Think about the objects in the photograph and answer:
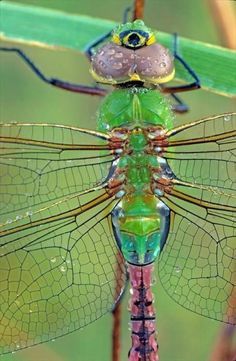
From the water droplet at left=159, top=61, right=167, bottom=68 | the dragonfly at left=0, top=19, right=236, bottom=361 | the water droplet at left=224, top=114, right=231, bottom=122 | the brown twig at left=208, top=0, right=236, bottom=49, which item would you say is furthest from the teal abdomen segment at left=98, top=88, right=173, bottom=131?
the brown twig at left=208, top=0, right=236, bottom=49

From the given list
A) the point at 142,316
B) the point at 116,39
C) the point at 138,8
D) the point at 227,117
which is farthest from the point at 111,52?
the point at 142,316

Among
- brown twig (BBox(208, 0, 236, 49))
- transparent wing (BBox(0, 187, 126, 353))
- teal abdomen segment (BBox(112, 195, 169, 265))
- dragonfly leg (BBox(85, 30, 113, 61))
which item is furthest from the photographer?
brown twig (BBox(208, 0, 236, 49))

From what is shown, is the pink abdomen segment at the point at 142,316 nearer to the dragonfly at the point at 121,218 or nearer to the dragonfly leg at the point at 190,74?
the dragonfly at the point at 121,218

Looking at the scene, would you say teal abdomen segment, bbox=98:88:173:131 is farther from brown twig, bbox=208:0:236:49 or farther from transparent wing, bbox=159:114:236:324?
brown twig, bbox=208:0:236:49

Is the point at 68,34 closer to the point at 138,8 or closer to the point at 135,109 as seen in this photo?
the point at 138,8

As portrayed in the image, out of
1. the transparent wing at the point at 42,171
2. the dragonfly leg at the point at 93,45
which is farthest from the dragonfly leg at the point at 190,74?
the transparent wing at the point at 42,171

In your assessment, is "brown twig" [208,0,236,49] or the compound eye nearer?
the compound eye

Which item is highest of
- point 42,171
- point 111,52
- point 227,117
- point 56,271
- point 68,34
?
point 68,34

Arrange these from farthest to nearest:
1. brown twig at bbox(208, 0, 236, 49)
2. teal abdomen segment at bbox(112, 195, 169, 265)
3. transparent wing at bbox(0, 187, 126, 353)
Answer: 1. brown twig at bbox(208, 0, 236, 49)
2. teal abdomen segment at bbox(112, 195, 169, 265)
3. transparent wing at bbox(0, 187, 126, 353)
